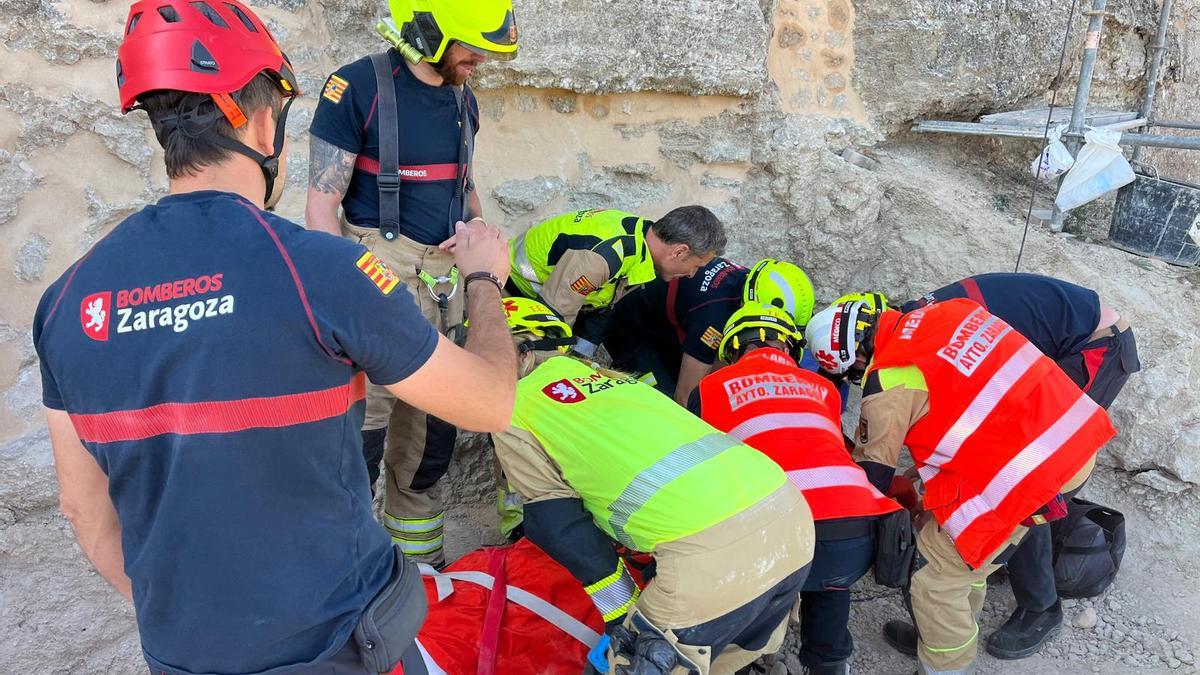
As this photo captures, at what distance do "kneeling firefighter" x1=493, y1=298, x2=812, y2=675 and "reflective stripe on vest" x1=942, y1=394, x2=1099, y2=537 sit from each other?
0.78 m

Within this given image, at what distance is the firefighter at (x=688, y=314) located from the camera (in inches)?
153

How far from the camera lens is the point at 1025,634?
131 inches

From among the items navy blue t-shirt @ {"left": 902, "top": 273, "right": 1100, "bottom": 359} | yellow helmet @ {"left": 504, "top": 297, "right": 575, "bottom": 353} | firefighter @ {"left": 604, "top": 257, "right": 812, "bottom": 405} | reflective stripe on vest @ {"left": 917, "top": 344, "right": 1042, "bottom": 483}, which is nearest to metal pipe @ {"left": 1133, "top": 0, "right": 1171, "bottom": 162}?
navy blue t-shirt @ {"left": 902, "top": 273, "right": 1100, "bottom": 359}

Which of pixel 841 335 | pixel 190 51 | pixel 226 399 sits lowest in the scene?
pixel 841 335

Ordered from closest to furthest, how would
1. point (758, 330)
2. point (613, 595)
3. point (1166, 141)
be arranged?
1. point (613, 595)
2. point (758, 330)
3. point (1166, 141)

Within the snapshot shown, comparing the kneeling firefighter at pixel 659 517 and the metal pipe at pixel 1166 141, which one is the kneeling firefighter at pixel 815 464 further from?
the metal pipe at pixel 1166 141

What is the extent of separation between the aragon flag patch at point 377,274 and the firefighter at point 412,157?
1.19m

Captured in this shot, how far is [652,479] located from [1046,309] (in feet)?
6.72

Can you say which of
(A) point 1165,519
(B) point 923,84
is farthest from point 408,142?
(A) point 1165,519

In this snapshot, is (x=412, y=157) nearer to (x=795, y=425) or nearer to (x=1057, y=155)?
(x=795, y=425)

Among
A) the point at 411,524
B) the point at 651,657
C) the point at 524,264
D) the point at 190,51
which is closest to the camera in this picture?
the point at 190,51

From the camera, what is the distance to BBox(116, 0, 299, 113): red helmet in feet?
4.17

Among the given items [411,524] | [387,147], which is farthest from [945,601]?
[387,147]

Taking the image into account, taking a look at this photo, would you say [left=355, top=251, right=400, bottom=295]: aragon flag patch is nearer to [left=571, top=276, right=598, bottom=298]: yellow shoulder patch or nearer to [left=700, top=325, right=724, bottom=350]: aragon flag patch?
[left=571, top=276, right=598, bottom=298]: yellow shoulder patch
